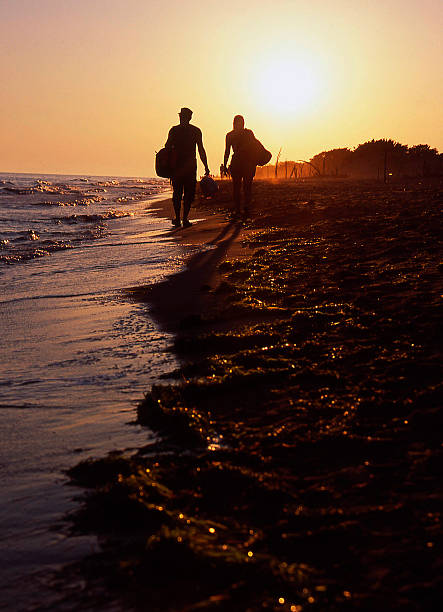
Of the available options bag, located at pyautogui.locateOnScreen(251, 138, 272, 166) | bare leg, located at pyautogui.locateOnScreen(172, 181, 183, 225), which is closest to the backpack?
bag, located at pyautogui.locateOnScreen(251, 138, 272, 166)

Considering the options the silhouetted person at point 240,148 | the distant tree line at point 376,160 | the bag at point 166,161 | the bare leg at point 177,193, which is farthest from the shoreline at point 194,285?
the distant tree line at point 376,160

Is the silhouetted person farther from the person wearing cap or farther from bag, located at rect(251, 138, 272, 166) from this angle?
the person wearing cap

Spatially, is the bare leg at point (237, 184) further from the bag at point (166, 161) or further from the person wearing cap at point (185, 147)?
the bag at point (166, 161)

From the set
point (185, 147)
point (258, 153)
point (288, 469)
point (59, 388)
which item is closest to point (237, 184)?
point (258, 153)

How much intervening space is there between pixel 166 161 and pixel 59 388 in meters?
9.59

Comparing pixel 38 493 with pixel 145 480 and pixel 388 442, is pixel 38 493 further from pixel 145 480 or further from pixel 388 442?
pixel 388 442

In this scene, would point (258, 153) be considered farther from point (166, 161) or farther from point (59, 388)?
point (59, 388)

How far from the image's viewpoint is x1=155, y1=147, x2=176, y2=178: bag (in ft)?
41.6

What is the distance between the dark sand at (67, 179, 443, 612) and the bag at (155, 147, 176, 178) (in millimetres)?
7705

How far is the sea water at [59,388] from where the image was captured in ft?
7.23

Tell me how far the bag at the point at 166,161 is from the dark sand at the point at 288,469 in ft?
25.3

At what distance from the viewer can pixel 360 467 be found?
2.57 metres

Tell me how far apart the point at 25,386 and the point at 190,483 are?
5.62ft

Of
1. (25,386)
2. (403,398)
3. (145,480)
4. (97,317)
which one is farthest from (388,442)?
(97,317)
